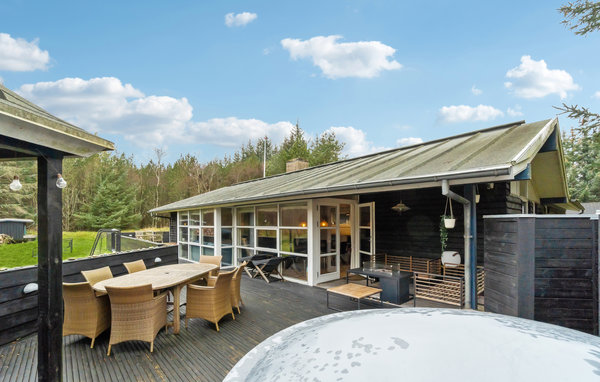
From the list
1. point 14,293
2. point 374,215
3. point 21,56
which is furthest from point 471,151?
point 21,56

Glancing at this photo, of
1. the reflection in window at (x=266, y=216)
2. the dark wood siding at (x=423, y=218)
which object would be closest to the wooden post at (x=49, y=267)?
the reflection in window at (x=266, y=216)

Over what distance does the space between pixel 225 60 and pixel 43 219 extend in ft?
48.7

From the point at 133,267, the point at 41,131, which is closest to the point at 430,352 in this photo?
the point at 41,131

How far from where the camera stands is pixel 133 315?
11.3ft

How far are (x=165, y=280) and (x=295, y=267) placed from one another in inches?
140

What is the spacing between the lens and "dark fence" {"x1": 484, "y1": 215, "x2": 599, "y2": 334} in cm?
303

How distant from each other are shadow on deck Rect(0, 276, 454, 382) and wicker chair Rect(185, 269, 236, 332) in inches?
8.4

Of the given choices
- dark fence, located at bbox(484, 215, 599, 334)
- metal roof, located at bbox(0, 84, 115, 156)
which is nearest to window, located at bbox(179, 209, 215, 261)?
metal roof, located at bbox(0, 84, 115, 156)

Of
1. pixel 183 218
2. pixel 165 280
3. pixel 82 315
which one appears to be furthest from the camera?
pixel 183 218

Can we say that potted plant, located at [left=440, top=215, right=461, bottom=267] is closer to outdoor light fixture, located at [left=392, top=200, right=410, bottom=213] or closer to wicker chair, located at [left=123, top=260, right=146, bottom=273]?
outdoor light fixture, located at [left=392, top=200, right=410, bottom=213]

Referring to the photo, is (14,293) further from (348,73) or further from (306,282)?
(348,73)

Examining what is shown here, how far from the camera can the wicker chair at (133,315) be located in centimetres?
338

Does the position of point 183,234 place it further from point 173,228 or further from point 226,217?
point 226,217

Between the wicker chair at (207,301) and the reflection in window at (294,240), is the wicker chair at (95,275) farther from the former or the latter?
the reflection in window at (294,240)
